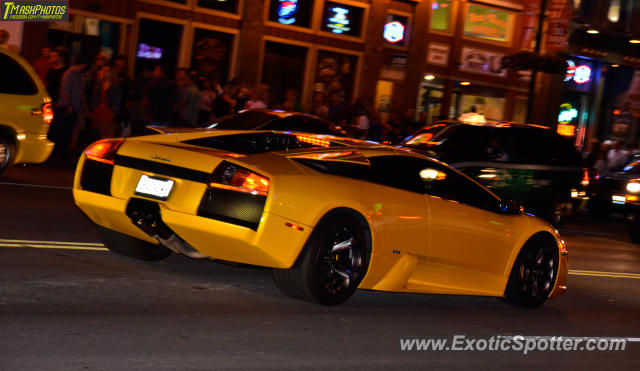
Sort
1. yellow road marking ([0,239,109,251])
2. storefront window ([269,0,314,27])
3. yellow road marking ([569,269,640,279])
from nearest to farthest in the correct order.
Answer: yellow road marking ([0,239,109,251]), yellow road marking ([569,269,640,279]), storefront window ([269,0,314,27])

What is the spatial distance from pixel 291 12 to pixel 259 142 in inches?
750

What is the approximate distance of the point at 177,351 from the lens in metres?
5.56

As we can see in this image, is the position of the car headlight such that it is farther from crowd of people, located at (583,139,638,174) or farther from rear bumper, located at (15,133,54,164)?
rear bumper, located at (15,133,54,164)

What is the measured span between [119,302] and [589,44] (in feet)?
101

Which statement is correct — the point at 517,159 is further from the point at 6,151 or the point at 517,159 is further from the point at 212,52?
the point at 212,52

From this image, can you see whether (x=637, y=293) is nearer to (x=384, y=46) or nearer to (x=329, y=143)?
(x=329, y=143)

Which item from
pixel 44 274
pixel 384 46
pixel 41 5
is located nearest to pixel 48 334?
pixel 44 274

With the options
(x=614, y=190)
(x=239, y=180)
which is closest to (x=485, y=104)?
(x=614, y=190)

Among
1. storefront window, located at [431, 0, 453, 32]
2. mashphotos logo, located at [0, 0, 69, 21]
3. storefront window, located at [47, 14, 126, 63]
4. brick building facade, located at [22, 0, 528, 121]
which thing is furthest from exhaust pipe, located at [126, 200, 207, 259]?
storefront window, located at [431, 0, 453, 32]

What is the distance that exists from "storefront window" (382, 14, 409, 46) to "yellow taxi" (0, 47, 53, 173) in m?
16.6

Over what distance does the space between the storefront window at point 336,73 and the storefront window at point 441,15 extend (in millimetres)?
3409

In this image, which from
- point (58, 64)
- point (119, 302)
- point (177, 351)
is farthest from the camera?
point (58, 64)

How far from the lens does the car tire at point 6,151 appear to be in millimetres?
13031

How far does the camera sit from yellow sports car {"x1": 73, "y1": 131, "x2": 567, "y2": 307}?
6762mm
